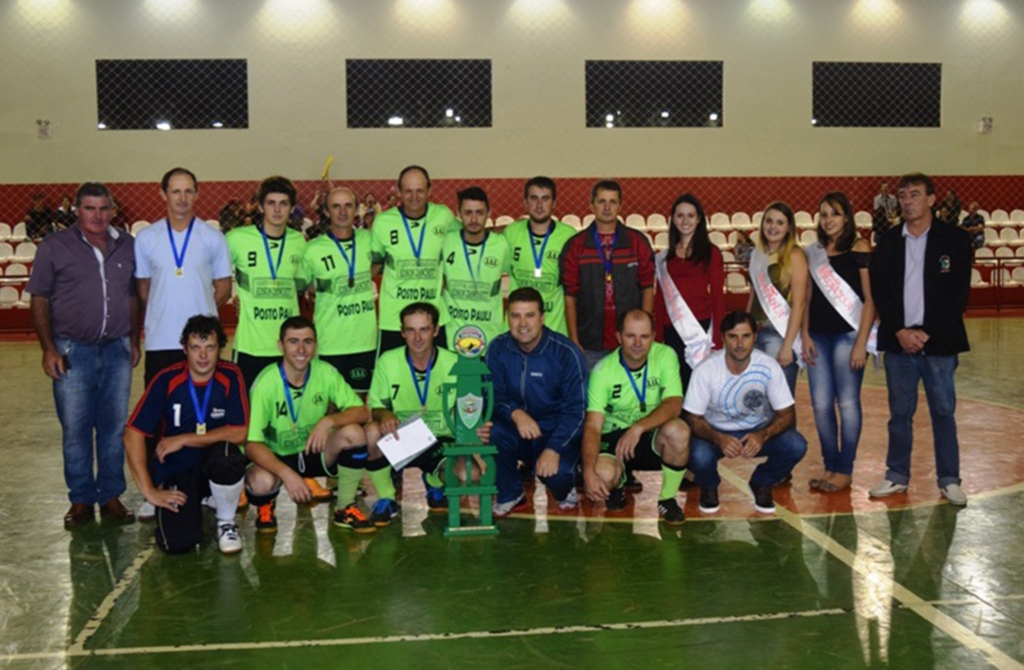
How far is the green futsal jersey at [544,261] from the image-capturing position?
749cm

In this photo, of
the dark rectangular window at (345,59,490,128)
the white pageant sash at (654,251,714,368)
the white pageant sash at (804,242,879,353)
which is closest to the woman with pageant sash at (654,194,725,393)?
the white pageant sash at (654,251,714,368)

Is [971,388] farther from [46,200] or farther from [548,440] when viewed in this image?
[46,200]

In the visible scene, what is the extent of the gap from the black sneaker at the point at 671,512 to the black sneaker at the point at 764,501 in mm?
479

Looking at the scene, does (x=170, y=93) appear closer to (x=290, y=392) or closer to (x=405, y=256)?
(x=405, y=256)

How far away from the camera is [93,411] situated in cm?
660

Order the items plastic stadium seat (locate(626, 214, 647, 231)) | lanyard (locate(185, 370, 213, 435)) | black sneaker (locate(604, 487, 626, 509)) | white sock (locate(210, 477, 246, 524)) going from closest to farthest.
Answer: white sock (locate(210, 477, 246, 524))
lanyard (locate(185, 370, 213, 435))
black sneaker (locate(604, 487, 626, 509))
plastic stadium seat (locate(626, 214, 647, 231))

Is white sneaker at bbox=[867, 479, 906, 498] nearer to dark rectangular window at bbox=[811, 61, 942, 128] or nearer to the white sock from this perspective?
the white sock

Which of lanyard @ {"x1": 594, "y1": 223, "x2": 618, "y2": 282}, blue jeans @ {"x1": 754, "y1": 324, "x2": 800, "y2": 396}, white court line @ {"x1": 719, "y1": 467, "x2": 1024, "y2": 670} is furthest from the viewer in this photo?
blue jeans @ {"x1": 754, "y1": 324, "x2": 800, "y2": 396}

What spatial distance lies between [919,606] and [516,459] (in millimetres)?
2497

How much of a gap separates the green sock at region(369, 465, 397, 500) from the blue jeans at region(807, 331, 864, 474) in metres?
2.71

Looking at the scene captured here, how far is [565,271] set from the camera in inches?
287

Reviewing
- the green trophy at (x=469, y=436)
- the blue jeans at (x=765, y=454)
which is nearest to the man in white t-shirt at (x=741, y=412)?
the blue jeans at (x=765, y=454)

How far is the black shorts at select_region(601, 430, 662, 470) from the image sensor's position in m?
6.58

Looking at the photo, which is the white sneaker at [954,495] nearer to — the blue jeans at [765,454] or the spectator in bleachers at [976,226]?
the blue jeans at [765,454]
